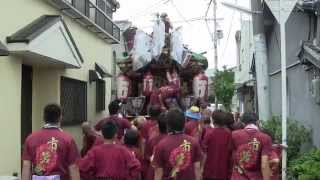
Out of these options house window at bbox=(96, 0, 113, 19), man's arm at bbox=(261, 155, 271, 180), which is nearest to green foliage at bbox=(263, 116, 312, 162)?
man's arm at bbox=(261, 155, 271, 180)

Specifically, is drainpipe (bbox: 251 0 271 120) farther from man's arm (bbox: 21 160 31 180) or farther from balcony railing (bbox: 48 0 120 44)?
man's arm (bbox: 21 160 31 180)

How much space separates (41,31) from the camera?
995cm

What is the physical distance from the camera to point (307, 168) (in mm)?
8234

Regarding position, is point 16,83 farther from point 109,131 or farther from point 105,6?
point 105,6

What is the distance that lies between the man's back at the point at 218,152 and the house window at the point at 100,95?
889 centimetres

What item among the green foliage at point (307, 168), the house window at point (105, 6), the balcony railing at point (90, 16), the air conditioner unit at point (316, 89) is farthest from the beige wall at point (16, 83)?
the air conditioner unit at point (316, 89)

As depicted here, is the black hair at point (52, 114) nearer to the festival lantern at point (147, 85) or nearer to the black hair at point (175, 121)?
the black hair at point (175, 121)

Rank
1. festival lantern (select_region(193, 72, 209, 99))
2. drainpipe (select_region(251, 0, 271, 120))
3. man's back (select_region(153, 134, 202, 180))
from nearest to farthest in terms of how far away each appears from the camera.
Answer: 1. man's back (select_region(153, 134, 202, 180))
2. drainpipe (select_region(251, 0, 271, 120))
3. festival lantern (select_region(193, 72, 209, 99))

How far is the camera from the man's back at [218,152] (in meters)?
8.57

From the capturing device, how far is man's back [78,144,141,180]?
6676 millimetres

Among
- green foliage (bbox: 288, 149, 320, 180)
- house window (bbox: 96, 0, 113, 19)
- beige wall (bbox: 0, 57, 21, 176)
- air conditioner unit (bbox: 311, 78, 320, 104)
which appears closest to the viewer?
green foliage (bbox: 288, 149, 320, 180)

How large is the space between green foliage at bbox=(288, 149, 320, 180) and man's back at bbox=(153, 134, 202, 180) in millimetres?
2036

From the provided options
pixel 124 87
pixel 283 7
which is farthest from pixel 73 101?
pixel 283 7

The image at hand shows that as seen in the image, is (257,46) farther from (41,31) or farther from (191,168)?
(191,168)
